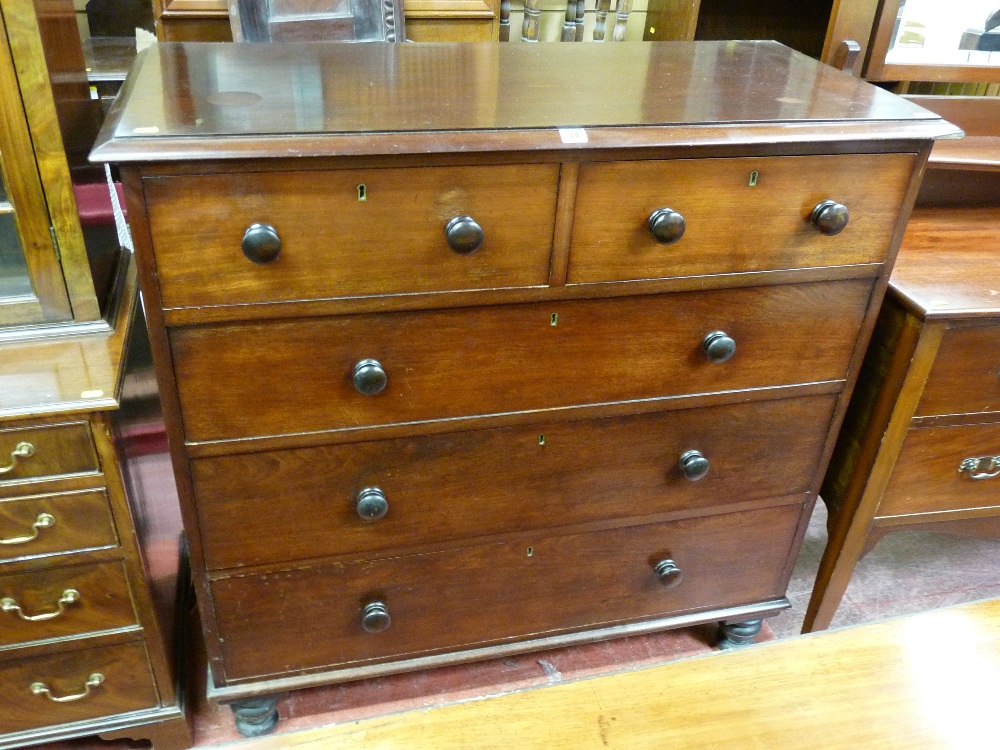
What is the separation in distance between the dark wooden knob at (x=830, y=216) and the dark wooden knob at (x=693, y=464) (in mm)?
415

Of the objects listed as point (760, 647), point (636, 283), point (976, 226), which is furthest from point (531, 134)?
point (976, 226)

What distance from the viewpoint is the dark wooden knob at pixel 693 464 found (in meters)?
1.35

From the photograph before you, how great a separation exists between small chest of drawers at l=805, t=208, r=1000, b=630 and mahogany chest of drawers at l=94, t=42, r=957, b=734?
87 mm

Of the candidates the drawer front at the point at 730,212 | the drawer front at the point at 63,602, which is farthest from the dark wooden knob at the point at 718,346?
the drawer front at the point at 63,602

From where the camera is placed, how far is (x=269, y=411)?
114 cm

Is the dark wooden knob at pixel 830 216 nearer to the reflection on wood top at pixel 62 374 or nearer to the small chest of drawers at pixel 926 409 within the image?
the small chest of drawers at pixel 926 409

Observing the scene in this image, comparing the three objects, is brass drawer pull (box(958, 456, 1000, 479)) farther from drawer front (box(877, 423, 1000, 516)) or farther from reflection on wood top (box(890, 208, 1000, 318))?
reflection on wood top (box(890, 208, 1000, 318))

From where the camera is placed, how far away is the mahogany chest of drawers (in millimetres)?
1007

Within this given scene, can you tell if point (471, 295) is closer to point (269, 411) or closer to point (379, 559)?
point (269, 411)

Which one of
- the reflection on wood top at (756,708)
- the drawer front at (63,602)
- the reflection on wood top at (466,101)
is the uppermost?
the reflection on wood top at (466,101)

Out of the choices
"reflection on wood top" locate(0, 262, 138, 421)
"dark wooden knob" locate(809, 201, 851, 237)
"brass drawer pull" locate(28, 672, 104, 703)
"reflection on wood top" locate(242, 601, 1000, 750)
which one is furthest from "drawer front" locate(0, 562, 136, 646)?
"dark wooden knob" locate(809, 201, 851, 237)

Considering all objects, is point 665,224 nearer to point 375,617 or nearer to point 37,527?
point 375,617

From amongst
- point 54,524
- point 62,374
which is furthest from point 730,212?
point 54,524

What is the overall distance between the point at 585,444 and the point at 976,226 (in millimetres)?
Result: 932
